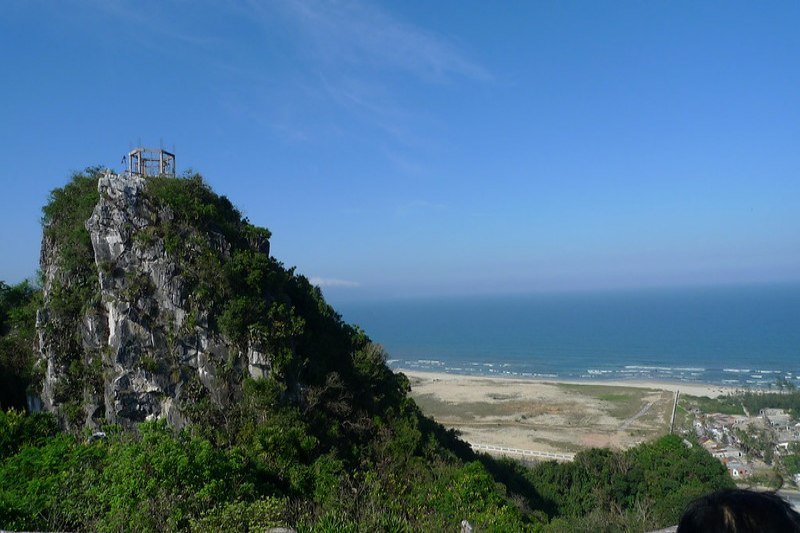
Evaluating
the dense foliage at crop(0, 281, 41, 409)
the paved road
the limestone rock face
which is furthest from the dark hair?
the paved road

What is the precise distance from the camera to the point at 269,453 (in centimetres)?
1309

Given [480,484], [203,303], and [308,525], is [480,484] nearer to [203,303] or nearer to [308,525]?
[308,525]

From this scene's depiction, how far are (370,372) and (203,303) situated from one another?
18.7ft

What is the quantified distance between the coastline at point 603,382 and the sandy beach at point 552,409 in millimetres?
86

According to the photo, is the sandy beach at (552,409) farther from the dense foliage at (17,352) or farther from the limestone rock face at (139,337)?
the dense foliage at (17,352)

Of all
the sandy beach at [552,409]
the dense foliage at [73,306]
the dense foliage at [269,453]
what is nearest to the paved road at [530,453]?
the sandy beach at [552,409]

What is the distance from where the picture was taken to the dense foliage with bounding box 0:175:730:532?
7.54 metres

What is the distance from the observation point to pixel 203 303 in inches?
602

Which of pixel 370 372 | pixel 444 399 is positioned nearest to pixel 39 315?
pixel 370 372

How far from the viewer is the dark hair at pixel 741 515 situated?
1684 mm

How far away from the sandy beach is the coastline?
0.09 meters

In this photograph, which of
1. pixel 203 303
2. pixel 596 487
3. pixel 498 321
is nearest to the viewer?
pixel 203 303

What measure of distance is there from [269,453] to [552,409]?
111ft

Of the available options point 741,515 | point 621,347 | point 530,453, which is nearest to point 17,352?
point 741,515
